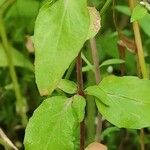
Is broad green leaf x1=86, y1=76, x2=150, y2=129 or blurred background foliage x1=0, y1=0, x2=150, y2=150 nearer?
broad green leaf x1=86, y1=76, x2=150, y2=129

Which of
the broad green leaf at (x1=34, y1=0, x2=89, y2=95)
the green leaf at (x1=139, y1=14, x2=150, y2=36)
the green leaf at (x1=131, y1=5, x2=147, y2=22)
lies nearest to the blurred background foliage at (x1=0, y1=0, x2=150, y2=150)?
the green leaf at (x1=139, y1=14, x2=150, y2=36)

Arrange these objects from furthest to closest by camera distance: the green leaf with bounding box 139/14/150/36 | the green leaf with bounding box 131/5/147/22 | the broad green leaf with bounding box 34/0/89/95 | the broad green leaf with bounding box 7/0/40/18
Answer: the broad green leaf with bounding box 7/0/40/18, the green leaf with bounding box 139/14/150/36, the green leaf with bounding box 131/5/147/22, the broad green leaf with bounding box 34/0/89/95

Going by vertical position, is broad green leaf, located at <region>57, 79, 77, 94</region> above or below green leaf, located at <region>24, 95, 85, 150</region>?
above

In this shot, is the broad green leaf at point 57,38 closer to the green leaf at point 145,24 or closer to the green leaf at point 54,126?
the green leaf at point 54,126

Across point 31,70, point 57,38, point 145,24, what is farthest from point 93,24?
point 31,70

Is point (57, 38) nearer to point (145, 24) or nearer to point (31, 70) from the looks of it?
point (145, 24)

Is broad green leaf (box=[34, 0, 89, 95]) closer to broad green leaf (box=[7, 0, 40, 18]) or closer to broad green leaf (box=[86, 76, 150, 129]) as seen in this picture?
broad green leaf (box=[86, 76, 150, 129])

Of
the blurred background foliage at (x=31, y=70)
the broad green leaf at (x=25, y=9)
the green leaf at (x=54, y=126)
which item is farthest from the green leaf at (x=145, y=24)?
the green leaf at (x=54, y=126)
